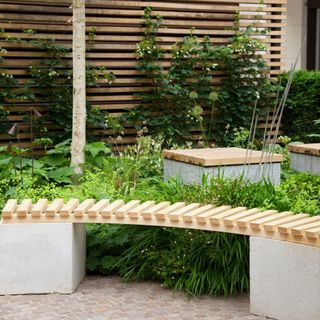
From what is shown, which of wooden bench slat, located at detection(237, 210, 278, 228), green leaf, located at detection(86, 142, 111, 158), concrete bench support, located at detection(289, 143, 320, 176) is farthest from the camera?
green leaf, located at detection(86, 142, 111, 158)

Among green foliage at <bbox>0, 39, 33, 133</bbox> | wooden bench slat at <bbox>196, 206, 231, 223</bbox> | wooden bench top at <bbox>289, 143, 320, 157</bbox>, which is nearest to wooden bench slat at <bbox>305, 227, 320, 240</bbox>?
wooden bench slat at <bbox>196, 206, 231, 223</bbox>

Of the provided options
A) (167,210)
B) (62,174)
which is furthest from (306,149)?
(167,210)

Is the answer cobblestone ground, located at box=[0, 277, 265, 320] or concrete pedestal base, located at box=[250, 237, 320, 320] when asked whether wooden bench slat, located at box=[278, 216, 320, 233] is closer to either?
concrete pedestal base, located at box=[250, 237, 320, 320]

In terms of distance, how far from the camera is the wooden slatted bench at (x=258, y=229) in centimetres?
505

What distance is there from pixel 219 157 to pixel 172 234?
157 cm

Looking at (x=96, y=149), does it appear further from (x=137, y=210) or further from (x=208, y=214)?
(x=208, y=214)

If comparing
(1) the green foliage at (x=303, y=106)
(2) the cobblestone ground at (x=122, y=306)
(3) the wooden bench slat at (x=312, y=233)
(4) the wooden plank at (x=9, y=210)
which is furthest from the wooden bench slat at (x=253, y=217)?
(1) the green foliage at (x=303, y=106)

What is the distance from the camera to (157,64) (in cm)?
1080

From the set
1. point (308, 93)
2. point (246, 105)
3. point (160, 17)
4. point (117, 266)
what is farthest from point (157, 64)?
point (117, 266)

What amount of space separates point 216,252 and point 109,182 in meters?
2.34

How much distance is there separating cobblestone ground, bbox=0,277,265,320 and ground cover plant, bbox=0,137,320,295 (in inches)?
5.7

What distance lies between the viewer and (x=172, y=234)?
6098mm

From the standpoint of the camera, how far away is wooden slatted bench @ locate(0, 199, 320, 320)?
5051 mm

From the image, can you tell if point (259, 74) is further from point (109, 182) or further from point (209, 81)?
point (109, 182)
